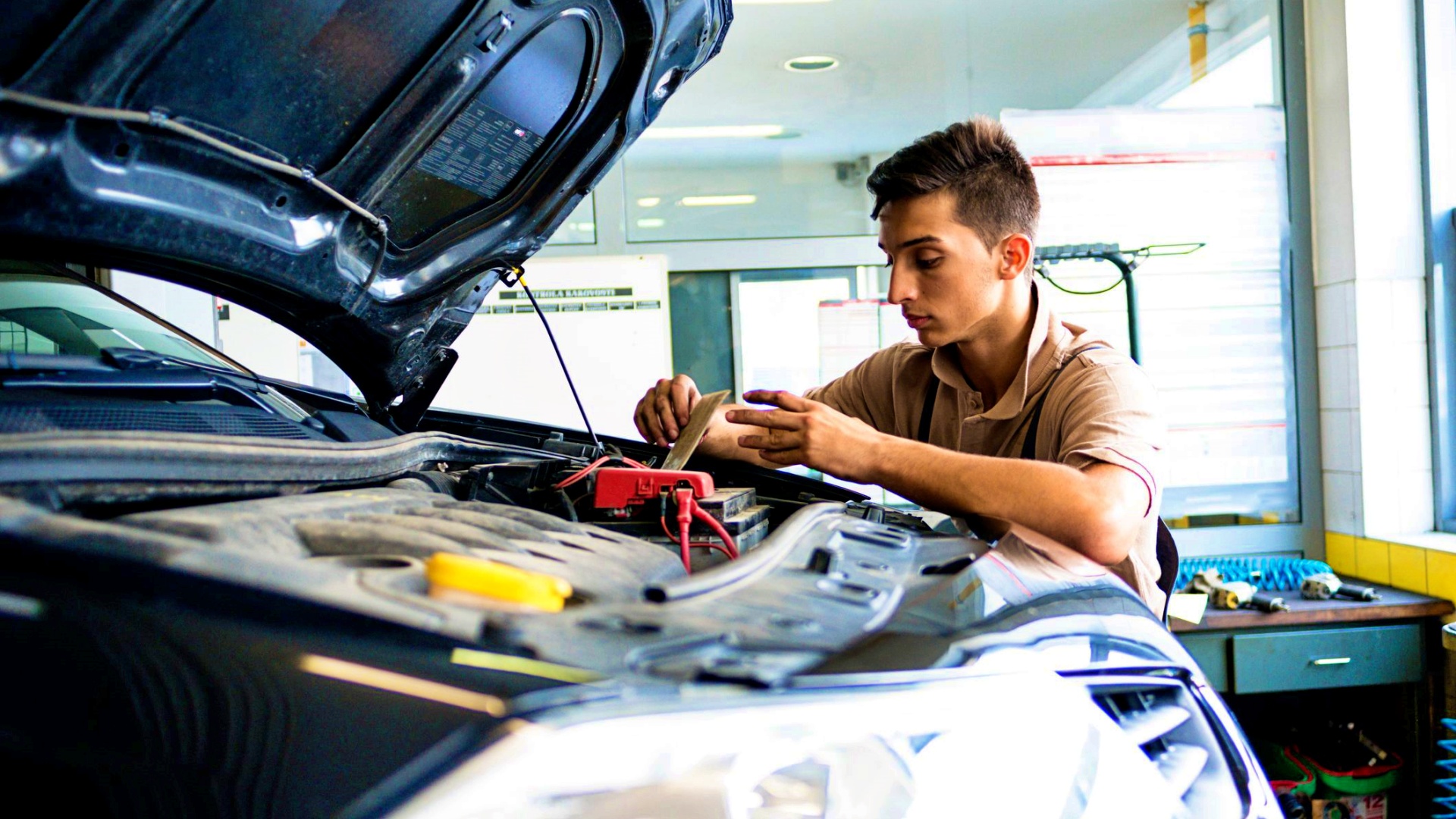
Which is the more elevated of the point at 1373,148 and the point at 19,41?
the point at 1373,148

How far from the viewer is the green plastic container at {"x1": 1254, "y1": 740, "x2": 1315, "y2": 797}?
2508 millimetres

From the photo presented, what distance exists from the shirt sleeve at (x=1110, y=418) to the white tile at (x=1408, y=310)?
1891 mm

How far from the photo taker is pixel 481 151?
4.33ft

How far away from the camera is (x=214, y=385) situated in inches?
42.9

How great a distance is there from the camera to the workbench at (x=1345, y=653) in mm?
2455

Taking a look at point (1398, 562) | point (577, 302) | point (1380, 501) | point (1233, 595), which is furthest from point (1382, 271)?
point (577, 302)

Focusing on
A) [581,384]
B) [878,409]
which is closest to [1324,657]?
[878,409]

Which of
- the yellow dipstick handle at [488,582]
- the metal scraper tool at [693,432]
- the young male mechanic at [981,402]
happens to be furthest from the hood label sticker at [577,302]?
the yellow dipstick handle at [488,582]

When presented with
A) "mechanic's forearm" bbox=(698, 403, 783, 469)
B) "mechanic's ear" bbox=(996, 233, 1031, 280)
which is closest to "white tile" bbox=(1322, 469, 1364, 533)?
"mechanic's ear" bbox=(996, 233, 1031, 280)

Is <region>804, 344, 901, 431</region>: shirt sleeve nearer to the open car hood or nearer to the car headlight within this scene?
the open car hood

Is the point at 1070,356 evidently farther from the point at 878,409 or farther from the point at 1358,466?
the point at 1358,466

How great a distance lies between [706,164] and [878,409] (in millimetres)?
2352

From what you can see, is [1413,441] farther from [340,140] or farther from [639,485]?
[340,140]

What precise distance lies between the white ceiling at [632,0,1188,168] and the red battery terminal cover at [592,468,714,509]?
2.87m
